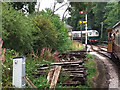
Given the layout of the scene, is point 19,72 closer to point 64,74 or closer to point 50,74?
point 50,74

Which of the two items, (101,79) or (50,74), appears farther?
(101,79)

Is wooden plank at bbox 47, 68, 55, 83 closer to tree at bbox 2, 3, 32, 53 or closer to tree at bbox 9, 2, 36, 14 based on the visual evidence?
tree at bbox 2, 3, 32, 53

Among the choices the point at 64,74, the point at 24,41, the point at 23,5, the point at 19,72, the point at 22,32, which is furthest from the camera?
the point at 23,5

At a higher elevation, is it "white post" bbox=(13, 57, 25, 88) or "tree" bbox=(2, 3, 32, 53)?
"tree" bbox=(2, 3, 32, 53)

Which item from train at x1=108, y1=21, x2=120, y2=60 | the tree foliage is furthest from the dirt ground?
the tree foliage

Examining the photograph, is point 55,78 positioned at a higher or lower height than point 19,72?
lower

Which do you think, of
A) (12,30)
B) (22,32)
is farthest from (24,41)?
(12,30)

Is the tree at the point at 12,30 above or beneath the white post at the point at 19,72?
above

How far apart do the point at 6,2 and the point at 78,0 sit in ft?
20.7

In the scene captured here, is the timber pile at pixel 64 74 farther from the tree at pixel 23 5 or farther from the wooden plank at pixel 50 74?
the tree at pixel 23 5

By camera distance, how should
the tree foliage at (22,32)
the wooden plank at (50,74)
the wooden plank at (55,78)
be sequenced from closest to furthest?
1. the wooden plank at (55,78)
2. the wooden plank at (50,74)
3. the tree foliage at (22,32)

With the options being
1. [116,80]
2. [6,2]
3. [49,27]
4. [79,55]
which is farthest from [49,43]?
[116,80]

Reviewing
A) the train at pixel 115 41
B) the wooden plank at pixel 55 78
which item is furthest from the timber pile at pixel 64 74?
the train at pixel 115 41

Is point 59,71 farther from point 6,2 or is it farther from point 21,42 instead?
point 6,2
